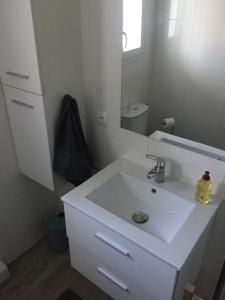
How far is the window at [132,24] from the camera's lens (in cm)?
125

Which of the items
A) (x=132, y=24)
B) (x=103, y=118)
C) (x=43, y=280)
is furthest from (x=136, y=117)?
(x=43, y=280)

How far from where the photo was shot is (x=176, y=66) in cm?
126

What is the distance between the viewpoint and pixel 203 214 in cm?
121

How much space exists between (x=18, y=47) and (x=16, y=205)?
105cm

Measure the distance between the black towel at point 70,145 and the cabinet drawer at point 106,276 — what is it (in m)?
0.41

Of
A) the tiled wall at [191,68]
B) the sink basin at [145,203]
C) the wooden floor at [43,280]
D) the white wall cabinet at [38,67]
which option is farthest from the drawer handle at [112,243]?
the wooden floor at [43,280]

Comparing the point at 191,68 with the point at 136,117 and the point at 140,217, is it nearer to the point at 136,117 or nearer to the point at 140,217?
the point at 136,117

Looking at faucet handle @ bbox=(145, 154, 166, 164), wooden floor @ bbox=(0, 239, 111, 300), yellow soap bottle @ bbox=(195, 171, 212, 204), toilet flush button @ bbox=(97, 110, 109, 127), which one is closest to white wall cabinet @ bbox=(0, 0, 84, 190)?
toilet flush button @ bbox=(97, 110, 109, 127)

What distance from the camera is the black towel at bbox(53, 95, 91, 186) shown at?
4.83ft

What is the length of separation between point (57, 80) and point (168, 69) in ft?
1.87

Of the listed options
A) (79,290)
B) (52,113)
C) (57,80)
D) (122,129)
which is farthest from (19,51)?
(79,290)

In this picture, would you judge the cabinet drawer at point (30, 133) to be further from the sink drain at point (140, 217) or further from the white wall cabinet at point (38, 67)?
the sink drain at point (140, 217)

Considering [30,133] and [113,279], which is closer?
[113,279]

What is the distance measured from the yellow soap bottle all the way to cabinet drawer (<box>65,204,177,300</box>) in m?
0.39
